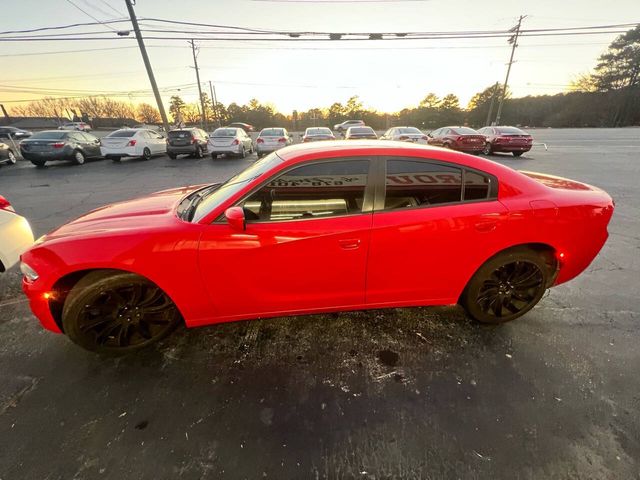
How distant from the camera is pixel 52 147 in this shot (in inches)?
450

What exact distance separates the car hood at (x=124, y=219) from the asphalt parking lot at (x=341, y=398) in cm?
102

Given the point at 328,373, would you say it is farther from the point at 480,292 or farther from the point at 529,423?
the point at 480,292

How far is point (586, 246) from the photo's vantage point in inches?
94.3

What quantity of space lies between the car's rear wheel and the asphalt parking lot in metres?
12.3

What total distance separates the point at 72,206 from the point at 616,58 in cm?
7979

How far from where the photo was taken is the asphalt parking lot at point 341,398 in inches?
60.9

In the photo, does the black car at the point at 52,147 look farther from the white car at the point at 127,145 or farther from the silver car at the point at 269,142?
the silver car at the point at 269,142

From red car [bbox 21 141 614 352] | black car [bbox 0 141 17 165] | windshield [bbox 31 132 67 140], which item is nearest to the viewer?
red car [bbox 21 141 614 352]

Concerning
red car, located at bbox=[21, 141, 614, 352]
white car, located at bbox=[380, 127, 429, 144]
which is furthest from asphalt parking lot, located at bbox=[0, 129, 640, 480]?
white car, located at bbox=[380, 127, 429, 144]

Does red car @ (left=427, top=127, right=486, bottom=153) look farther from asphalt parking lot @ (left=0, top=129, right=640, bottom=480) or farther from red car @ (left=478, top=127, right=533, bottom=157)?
asphalt parking lot @ (left=0, top=129, right=640, bottom=480)

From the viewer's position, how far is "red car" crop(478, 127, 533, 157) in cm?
1339

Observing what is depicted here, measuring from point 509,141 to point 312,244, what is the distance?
15488mm

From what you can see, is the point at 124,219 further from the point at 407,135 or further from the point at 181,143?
the point at 407,135

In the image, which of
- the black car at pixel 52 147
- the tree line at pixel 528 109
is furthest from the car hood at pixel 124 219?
the tree line at pixel 528 109
